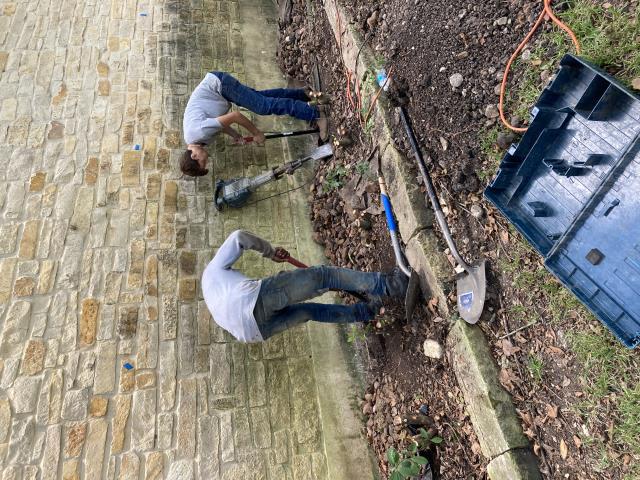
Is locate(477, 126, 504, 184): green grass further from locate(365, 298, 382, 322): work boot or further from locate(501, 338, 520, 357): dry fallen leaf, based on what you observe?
locate(365, 298, 382, 322): work boot

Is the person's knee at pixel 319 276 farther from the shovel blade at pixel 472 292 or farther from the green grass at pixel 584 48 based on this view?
the green grass at pixel 584 48

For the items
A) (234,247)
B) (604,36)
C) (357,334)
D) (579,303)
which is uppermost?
(604,36)

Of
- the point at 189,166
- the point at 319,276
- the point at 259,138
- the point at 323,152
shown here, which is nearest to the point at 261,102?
the point at 259,138

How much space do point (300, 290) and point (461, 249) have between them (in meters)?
1.21

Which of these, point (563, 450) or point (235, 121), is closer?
point (563, 450)

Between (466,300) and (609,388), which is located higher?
(609,388)

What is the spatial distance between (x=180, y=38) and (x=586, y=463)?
6027mm

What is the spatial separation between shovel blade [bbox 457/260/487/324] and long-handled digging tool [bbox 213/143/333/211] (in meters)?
2.10

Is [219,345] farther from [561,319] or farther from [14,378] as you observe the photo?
[561,319]

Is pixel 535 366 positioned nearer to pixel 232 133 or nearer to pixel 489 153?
pixel 489 153

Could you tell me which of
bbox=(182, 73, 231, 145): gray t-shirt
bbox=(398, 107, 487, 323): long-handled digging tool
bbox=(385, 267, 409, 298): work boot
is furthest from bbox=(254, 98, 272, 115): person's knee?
bbox=(385, 267, 409, 298): work boot

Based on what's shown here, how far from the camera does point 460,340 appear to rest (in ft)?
8.91

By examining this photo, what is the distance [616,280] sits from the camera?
78.1 inches

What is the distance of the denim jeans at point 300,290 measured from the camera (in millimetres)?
3203
